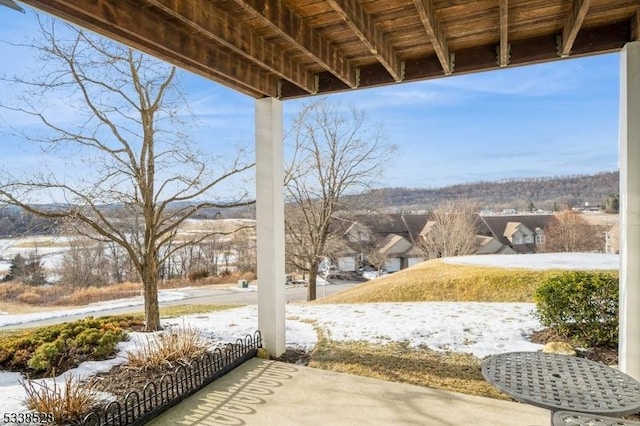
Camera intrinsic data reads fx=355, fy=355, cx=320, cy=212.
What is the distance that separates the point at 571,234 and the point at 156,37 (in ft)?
56.8

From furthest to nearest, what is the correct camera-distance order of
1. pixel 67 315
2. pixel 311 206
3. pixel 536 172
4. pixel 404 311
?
pixel 536 172
pixel 311 206
pixel 67 315
pixel 404 311

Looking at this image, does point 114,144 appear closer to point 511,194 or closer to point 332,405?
point 332,405

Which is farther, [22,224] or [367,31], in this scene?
[22,224]

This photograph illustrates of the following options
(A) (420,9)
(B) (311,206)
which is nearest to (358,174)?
(B) (311,206)

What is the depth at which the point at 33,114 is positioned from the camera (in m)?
4.61

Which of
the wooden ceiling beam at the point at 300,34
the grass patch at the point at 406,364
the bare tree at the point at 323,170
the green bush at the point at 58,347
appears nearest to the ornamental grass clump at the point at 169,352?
the green bush at the point at 58,347

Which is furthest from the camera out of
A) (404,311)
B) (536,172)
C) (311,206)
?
(536,172)

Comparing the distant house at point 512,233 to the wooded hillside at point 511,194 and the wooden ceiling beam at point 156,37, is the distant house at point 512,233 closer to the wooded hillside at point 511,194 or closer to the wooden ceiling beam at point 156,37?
the wooded hillside at point 511,194

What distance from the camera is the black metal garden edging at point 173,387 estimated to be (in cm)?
237

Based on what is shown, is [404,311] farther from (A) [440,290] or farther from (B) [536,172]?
(B) [536,172]

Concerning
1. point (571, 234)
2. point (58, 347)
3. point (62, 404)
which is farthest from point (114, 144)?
point (571, 234)

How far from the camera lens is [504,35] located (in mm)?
2504

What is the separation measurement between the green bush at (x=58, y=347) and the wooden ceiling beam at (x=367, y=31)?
12.3 ft

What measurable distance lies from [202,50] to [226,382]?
9.32 feet
